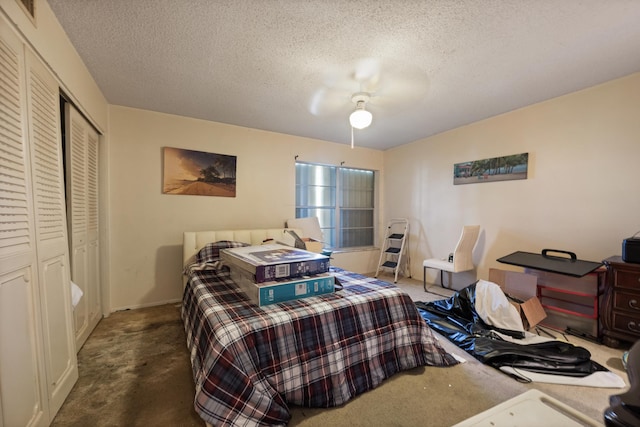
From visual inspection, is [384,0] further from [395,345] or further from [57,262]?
[57,262]

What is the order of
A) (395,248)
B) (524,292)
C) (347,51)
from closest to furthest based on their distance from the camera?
(347,51) < (524,292) < (395,248)

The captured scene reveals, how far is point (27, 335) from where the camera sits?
48.5 inches

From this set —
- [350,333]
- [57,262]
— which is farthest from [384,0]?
[57,262]

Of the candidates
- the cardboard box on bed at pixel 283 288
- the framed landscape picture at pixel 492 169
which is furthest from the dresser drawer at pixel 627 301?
the cardboard box on bed at pixel 283 288

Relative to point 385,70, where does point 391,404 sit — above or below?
below

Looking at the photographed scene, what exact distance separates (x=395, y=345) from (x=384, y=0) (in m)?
2.18

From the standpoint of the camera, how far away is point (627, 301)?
2.05 m

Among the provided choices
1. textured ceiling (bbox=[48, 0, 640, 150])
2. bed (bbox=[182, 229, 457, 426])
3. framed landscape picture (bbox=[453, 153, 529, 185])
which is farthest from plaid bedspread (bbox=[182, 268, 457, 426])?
framed landscape picture (bbox=[453, 153, 529, 185])

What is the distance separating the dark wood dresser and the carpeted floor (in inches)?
5.8

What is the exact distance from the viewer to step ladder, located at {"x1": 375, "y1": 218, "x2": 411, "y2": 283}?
437 cm

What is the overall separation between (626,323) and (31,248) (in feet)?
13.4

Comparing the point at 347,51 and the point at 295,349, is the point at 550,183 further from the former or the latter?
the point at 295,349

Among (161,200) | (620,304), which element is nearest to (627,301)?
(620,304)

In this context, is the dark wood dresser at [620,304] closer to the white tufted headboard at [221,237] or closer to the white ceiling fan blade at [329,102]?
the white ceiling fan blade at [329,102]
